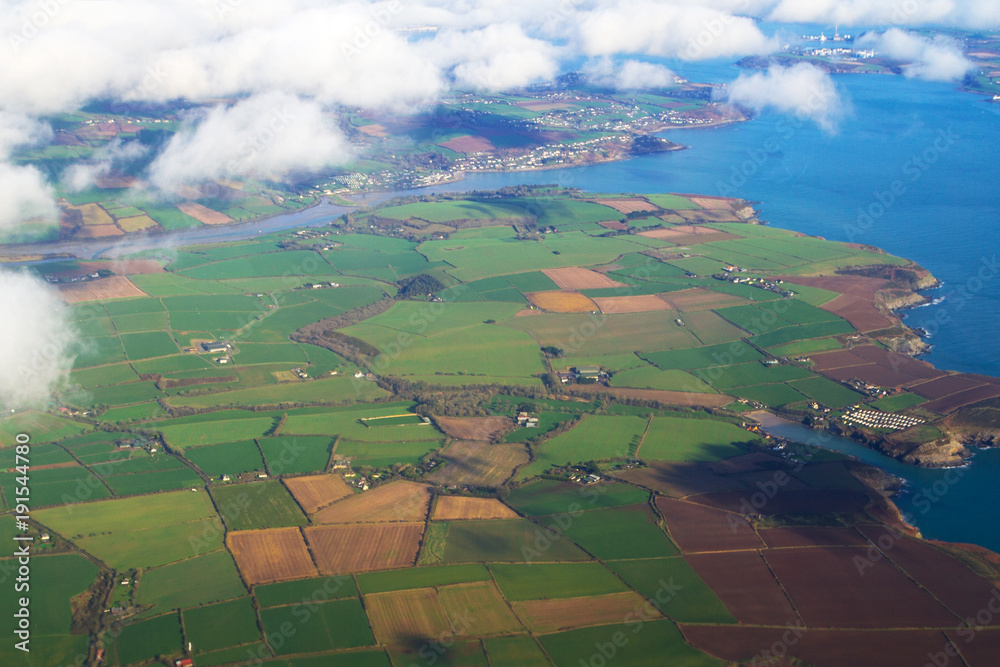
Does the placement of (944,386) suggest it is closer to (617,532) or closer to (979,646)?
(979,646)

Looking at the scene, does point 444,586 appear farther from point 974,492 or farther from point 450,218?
point 450,218

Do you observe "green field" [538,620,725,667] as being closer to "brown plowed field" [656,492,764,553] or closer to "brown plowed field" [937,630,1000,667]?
"brown plowed field" [656,492,764,553]

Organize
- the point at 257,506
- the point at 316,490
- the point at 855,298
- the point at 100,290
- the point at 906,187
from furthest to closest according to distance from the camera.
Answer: the point at 906,187
the point at 100,290
the point at 855,298
the point at 316,490
the point at 257,506

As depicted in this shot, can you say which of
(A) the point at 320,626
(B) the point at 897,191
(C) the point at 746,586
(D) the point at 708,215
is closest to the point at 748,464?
(C) the point at 746,586

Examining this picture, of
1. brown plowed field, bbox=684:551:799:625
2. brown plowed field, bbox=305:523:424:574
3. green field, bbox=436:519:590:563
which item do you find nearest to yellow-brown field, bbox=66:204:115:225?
brown plowed field, bbox=305:523:424:574

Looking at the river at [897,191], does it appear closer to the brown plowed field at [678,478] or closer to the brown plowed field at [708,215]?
the brown plowed field at [708,215]

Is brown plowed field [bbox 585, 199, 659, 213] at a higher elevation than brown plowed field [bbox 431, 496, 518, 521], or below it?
below

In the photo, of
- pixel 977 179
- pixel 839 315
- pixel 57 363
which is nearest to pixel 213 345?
pixel 57 363
